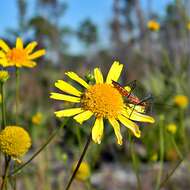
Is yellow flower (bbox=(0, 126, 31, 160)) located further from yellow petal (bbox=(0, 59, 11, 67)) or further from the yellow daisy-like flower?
yellow petal (bbox=(0, 59, 11, 67))

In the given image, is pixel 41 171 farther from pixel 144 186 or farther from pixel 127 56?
pixel 127 56

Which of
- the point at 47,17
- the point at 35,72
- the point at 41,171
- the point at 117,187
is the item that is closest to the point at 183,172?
the point at 117,187

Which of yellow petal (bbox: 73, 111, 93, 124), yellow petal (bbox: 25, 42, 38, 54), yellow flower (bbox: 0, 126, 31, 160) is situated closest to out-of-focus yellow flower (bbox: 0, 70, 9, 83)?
yellow flower (bbox: 0, 126, 31, 160)

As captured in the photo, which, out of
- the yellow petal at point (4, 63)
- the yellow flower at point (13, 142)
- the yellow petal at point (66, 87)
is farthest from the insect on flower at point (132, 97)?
the yellow petal at point (4, 63)

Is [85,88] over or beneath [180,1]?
beneath

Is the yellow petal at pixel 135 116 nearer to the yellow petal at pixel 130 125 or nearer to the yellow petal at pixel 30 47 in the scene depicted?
the yellow petal at pixel 130 125
